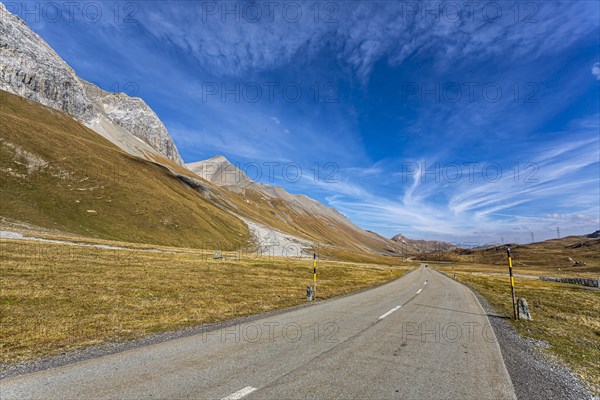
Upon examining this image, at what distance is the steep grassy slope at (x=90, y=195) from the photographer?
6738cm

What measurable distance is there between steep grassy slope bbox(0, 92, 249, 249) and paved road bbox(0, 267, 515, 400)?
7174cm

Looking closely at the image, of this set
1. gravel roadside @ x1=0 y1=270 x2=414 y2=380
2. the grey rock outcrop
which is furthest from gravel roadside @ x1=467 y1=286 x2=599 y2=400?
the grey rock outcrop

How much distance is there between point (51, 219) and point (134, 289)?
64253 millimetres

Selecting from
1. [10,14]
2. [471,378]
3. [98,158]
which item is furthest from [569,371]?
[10,14]

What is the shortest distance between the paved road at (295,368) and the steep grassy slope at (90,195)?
235ft

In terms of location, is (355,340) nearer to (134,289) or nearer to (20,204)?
(134,289)

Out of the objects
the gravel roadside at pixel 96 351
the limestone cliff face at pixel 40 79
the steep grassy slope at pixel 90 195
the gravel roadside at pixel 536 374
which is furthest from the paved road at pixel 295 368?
the limestone cliff face at pixel 40 79

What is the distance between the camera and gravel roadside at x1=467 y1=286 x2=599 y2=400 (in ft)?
20.3

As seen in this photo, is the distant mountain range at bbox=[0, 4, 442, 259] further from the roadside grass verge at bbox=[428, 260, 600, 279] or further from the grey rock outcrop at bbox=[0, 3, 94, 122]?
the roadside grass verge at bbox=[428, 260, 600, 279]

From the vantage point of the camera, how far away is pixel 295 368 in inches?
264

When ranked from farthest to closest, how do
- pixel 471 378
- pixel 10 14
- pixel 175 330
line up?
pixel 10 14, pixel 175 330, pixel 471 378

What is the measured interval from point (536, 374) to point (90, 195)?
9709 cm

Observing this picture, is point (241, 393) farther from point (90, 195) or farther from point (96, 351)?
point (90, 195)

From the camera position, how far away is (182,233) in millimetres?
87750
